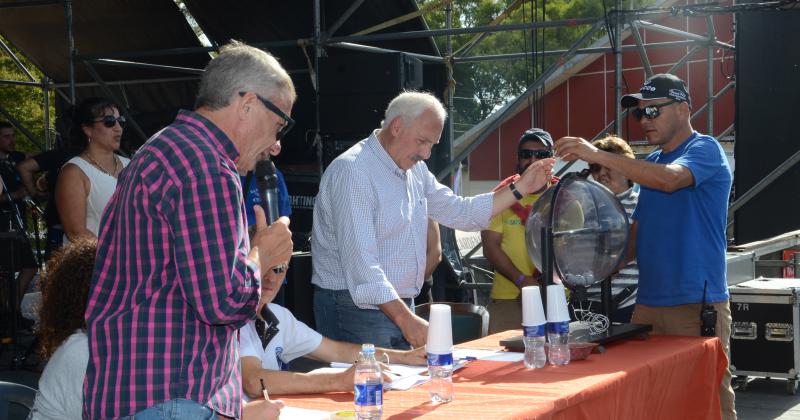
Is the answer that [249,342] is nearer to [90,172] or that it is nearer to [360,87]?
[90,172]

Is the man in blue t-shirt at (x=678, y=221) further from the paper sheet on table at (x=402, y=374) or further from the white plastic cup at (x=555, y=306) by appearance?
the paper sheet on table at (x=402, y=374)

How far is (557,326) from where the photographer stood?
2.91 m

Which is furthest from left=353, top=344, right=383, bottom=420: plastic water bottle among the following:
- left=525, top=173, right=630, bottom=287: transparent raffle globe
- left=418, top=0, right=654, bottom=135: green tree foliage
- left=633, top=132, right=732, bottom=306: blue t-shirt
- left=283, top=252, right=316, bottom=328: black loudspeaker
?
left=418, top=0, right=654, bottom=135: green tree foliage

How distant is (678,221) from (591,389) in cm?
136

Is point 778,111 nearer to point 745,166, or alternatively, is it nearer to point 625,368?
point 745,166

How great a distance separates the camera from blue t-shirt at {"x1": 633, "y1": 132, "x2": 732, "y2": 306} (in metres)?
3.66

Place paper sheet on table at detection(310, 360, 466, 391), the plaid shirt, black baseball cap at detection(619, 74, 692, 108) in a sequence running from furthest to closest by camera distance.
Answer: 1. black baseball cap at detection(619, 74, 692, 108)
2. paper sheet on table at detection(310, 360, 466, 391)
3. the plaid shirt

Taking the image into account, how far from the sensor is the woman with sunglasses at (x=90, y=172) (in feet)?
14.0

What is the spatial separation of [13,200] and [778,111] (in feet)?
19.1

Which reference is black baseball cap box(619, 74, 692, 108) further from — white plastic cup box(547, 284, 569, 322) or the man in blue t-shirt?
white plastic cup box(547, 284, 569, 322)

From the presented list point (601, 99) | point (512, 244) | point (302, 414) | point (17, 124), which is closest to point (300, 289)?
point (512, 244)

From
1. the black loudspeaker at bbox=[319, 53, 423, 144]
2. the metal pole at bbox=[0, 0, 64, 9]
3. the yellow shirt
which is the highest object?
the metal pole at bbox=[0, 0, 64, 9]

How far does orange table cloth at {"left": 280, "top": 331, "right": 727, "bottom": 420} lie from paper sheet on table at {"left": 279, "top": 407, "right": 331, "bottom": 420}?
5cm

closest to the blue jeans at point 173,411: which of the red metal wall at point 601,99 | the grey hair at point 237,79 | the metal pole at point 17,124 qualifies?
the grey hair at point 237,79
